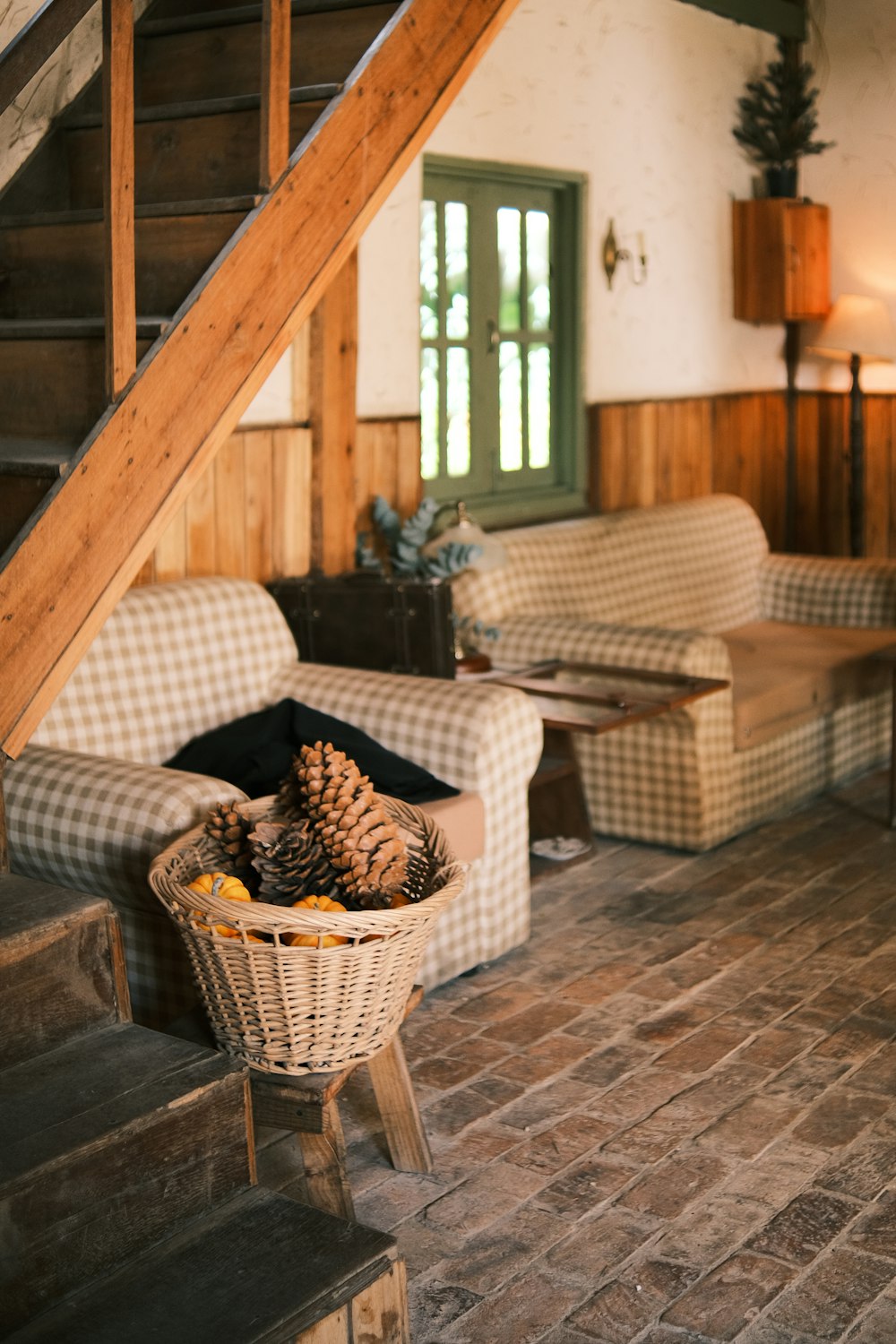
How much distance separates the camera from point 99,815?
2.88m

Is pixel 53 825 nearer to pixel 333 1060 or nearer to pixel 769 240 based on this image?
pixel 333 1060

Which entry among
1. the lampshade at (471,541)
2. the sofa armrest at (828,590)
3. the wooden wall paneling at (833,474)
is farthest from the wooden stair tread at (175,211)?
the wooden wall paneling at (833,474)

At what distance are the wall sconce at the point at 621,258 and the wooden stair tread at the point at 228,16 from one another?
222 cm

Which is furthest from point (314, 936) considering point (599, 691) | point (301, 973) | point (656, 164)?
point (656, 164)

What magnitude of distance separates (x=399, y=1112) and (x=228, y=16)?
245 centimetres

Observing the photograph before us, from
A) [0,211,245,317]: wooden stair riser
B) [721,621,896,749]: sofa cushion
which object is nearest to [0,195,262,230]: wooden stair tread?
[0,211,245,317]: wooden stair riser

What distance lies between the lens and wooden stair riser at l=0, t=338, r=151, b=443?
2680 mm

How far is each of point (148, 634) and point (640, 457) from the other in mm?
2915

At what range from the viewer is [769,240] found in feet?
20.7

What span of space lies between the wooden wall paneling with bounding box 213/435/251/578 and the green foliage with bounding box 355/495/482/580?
16.2 inches

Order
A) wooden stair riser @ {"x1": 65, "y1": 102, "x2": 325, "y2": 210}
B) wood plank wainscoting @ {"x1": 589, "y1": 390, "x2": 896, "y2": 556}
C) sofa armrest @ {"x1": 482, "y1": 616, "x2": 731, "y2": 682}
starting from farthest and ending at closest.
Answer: wood plank wainscoting @ {"x1": 589, "y1": 390, "x2": 896, "y2": 556}
sofa armrest @ {"x1": 482, "y1": 616, "x2": 731, "y2": 682}
wooden stair riser @ {"x1": 65, "y1": 102, "x2": 325, "y2": 210}

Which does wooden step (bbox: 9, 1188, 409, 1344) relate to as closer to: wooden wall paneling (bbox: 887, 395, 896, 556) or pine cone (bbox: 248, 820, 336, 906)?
pine cone (bbox: 248, 820, 336, 906)

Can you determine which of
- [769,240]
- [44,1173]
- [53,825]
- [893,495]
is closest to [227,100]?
[53,825]

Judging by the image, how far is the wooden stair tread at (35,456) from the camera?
2468 mm
